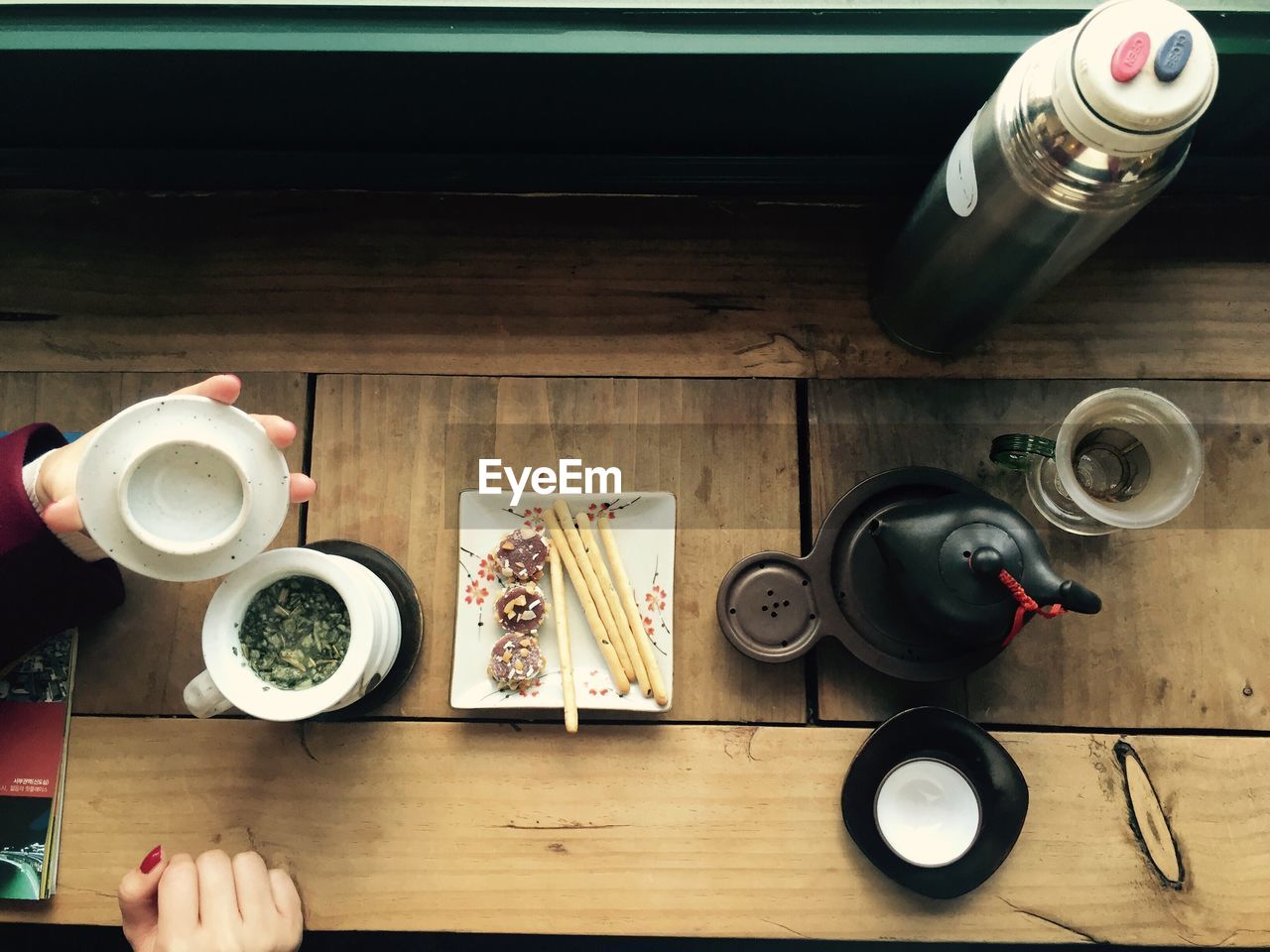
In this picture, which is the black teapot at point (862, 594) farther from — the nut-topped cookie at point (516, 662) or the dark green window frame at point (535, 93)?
the dark green window frame at point (535, 93)

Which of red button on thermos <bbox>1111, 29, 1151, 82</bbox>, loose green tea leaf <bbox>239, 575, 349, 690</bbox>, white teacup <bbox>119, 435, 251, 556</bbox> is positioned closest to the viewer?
red button on thermos <bbox>1111, 29, 1151, 82</bbox>

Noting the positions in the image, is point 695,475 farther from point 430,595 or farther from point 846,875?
point 846,875

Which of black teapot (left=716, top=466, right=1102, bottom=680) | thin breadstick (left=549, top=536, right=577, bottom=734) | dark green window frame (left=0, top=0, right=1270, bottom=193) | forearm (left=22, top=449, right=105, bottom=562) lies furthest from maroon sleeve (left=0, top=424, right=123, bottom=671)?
black teapot (left=716, top=466, right=1102, bottom=680)

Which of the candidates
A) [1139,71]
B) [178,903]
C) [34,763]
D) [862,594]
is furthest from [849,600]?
[34,763]

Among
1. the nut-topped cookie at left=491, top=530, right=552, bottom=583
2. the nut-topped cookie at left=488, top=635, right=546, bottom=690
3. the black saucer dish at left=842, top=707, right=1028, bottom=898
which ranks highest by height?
the nut-topped cookie at left=491, top=530, right=552, bottom=583

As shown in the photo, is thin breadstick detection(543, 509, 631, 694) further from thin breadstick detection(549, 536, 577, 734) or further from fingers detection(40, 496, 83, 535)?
fingers detection(40, 496, 83, 535)

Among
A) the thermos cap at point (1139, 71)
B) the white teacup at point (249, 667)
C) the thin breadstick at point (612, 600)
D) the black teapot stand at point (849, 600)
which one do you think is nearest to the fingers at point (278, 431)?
the white teacup at point (249, 667)
